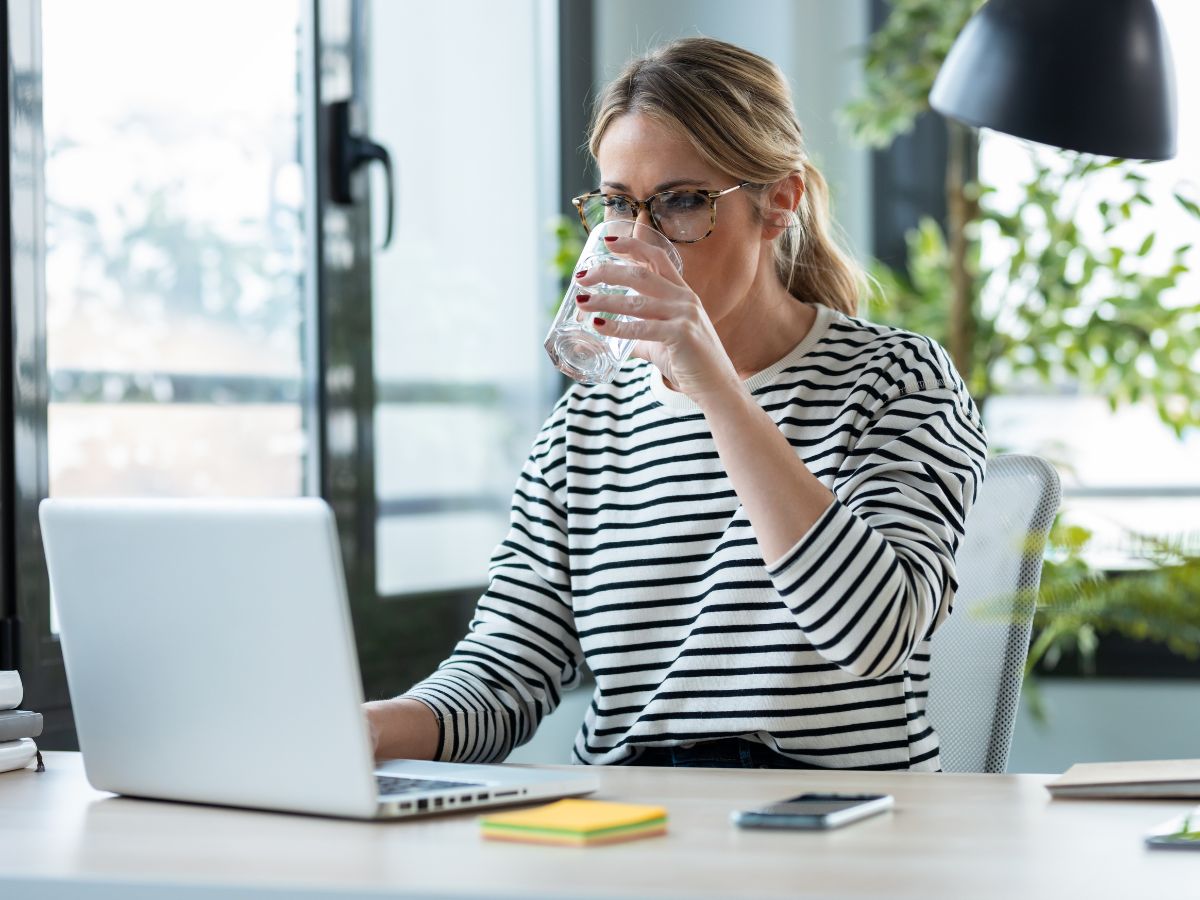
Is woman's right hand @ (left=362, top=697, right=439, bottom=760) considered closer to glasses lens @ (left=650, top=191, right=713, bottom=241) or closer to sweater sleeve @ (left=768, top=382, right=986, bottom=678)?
sweater sleeve @ (left=768, top=382, right=986, bottom=678)

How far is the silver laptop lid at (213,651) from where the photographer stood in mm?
948

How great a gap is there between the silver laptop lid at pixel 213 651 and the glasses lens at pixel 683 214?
58cm

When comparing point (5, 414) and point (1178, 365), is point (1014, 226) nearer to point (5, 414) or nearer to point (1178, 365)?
point (1178, 365)

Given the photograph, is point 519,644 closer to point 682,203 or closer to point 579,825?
point 682,203

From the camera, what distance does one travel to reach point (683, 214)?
142cm

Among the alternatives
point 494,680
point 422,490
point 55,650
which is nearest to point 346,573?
point 422,490

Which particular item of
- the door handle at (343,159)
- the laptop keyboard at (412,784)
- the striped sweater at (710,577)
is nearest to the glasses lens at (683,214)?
the striped sweater at (710,577)

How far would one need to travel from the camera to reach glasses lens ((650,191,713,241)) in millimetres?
1413

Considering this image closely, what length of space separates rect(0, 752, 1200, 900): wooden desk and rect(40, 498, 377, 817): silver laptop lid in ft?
0.11

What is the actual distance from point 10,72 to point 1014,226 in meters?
1.81

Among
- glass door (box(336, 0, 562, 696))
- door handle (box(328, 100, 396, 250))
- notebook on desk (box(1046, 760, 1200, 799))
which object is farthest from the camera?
glass door (box(336, 0, 562, 696))

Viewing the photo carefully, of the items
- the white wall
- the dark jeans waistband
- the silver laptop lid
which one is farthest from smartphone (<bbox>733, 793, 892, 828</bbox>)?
the white wall

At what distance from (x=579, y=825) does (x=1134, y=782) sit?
16.2 inches

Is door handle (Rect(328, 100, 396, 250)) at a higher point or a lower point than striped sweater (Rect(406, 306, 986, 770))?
higher
